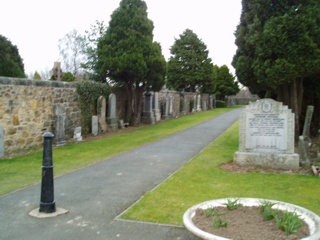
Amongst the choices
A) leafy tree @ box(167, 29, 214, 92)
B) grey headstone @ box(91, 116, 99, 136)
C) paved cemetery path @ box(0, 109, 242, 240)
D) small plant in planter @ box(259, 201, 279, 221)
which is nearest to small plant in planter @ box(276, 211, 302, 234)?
small plant in planter @ box(259, 201, 279, 221)

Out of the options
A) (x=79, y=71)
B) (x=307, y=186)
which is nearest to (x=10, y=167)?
(x=307, y=186)

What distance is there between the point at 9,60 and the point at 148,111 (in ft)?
29.6

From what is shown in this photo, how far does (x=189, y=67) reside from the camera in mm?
41438

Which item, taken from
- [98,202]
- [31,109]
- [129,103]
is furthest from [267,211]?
[129,103]

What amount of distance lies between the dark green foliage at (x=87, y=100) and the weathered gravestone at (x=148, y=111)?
19.6ft

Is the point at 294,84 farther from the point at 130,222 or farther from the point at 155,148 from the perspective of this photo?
the point at 130,222

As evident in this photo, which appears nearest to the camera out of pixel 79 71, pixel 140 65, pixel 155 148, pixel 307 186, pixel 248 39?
pixel 307 186

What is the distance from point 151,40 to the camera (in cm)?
1916

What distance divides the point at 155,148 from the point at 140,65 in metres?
7.11

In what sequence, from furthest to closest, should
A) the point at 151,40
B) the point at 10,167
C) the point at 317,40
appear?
the point at 151,40 < the point at 317,40 < the point at 10,167

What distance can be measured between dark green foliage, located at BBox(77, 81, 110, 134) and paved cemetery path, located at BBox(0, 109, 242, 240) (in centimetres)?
558

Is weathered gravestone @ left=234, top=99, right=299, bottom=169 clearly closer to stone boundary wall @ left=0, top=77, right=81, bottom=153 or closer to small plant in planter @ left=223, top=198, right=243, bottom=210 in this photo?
small plant in planter @ left=223, top=198, right=243, bottom=210

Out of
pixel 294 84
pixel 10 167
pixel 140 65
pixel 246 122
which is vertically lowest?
pixel 10 167

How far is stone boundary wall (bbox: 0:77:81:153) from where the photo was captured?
10.4 meters
